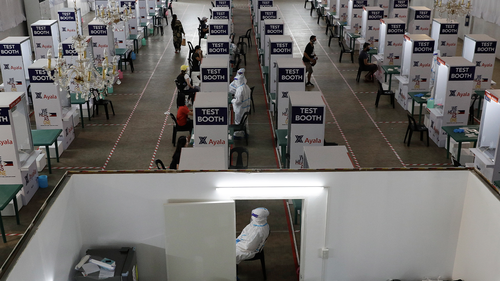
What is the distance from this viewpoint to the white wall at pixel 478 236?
5754 mm

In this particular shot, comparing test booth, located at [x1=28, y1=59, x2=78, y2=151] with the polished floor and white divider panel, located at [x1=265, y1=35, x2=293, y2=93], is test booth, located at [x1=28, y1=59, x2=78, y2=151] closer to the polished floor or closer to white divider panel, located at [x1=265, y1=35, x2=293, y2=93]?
the polished floor

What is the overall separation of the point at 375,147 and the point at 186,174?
6782mm

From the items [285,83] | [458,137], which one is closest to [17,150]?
[285,83]

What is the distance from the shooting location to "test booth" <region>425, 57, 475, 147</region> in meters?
11.2

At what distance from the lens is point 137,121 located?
13.5 metres

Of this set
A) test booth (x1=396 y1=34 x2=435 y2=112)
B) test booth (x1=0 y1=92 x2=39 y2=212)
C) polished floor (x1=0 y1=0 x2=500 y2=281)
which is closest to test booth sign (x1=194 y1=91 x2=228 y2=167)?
polished floor (x1=0 y1=0 x2=500 y2=281)

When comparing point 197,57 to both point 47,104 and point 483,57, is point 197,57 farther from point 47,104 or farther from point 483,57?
point 483,57

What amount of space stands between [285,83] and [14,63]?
734 centimetres

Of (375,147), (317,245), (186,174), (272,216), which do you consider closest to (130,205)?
(186,174)

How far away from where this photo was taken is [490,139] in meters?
9.62

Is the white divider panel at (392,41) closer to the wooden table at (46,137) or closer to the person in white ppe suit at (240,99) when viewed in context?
the person in white ppe suit at (240,99)

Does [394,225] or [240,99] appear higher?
[240,99]

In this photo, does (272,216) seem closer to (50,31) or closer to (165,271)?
(165,271)

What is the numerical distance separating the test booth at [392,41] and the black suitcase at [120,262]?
12.1 metres
